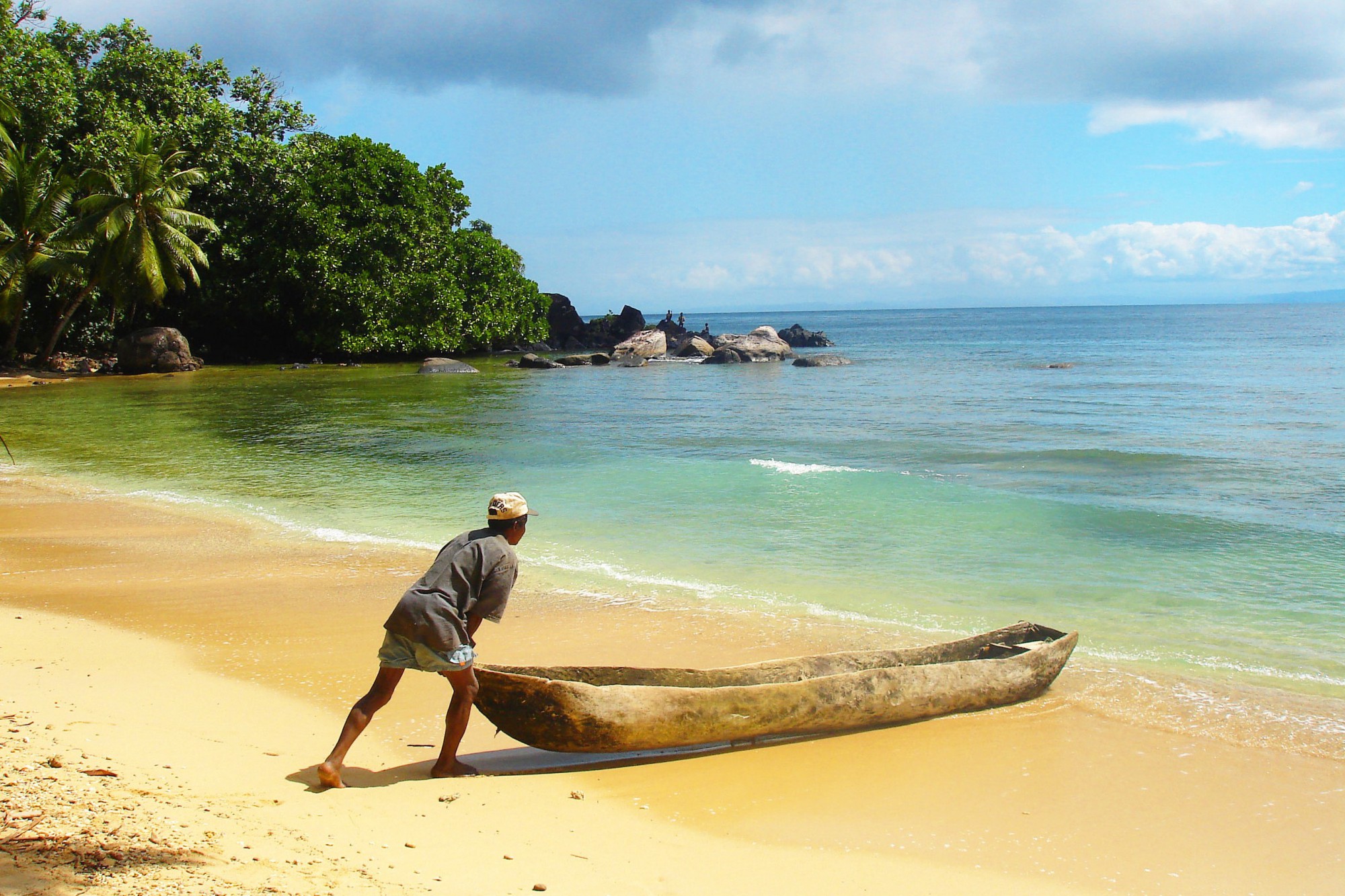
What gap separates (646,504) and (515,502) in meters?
8.00

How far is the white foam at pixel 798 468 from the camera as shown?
1521 centimetres

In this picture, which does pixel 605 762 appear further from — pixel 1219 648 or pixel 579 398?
pixel 579 398

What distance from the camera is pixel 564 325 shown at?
2178 inches

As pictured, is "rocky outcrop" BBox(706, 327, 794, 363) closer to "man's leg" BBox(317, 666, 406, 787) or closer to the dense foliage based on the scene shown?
the dense foliage

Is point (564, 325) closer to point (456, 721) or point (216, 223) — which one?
point (216, 223)

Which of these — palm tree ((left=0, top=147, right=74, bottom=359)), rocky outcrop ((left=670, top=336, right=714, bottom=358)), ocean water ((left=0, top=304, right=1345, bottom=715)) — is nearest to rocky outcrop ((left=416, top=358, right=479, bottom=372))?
ocean water ((left=0, top=304, right=1345, bottom=715))

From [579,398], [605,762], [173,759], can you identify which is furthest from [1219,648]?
[579,398]

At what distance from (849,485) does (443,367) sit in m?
25.6

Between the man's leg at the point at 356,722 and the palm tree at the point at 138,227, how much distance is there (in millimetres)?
31558

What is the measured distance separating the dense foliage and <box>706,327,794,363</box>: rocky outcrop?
10.9 m

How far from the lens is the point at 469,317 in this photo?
41.9 metres

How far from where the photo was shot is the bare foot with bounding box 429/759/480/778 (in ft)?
15.0

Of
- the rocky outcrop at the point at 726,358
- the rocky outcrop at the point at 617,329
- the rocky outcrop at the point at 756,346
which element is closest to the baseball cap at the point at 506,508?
the rocky outcrop at the point at 726,358

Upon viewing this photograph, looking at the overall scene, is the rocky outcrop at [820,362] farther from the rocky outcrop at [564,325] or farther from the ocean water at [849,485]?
the rocky outcrop at [564,325]
